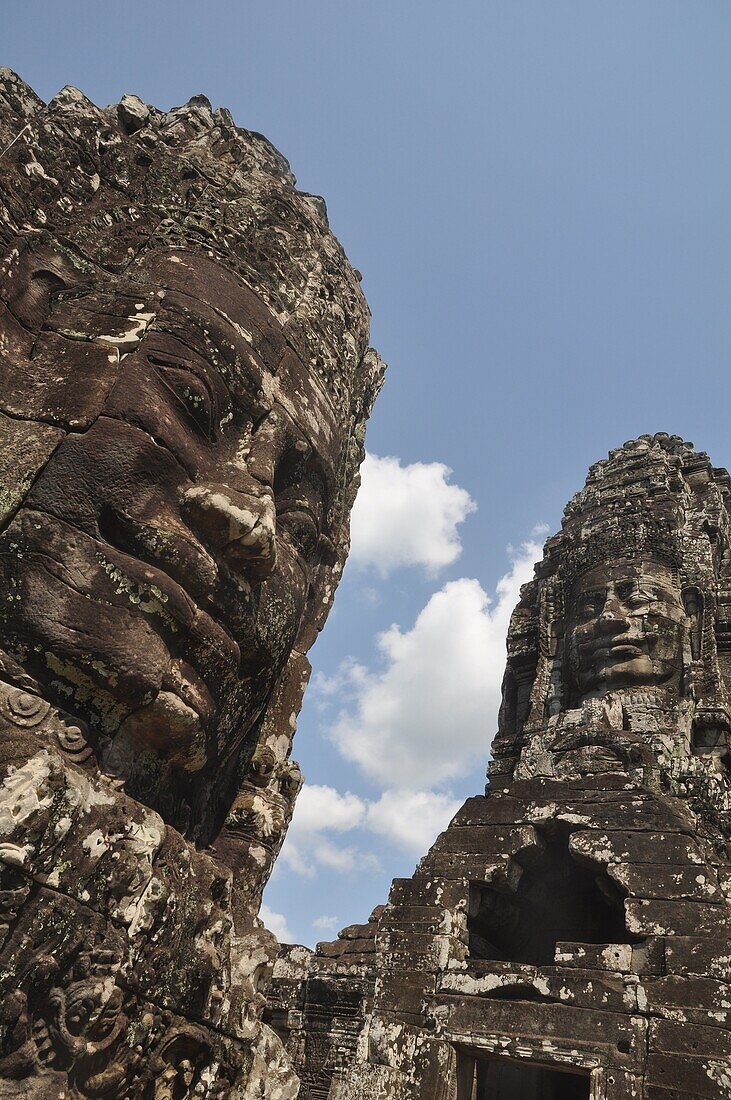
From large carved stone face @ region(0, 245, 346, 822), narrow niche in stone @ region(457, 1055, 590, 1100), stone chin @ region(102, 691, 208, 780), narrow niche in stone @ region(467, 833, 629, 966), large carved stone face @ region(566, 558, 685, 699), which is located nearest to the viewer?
large carved stone face @ region(0, 245, 346, 822)

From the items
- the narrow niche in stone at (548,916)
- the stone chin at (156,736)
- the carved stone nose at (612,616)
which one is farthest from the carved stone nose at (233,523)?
the carved stone nose at (612,616)

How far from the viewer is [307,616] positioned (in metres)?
5.07

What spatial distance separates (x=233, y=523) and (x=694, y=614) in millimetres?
11579

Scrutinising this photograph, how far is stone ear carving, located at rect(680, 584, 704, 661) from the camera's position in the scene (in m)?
12.7

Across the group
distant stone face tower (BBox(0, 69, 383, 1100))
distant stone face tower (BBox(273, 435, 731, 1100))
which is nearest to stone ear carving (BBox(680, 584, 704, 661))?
distant stone face tower (BBox(273, 435, 731, 1100))

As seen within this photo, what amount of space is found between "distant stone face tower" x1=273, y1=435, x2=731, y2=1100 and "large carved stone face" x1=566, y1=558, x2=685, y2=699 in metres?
0.03

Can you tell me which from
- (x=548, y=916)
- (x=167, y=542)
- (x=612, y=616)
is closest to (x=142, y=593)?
(x=167, y=542)

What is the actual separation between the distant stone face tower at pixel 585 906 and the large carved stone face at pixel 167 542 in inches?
208

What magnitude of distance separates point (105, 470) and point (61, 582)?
47cm

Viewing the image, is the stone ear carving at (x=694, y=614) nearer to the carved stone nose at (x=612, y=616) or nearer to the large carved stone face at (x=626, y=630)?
the large carved stone face at (x=626, y=630)

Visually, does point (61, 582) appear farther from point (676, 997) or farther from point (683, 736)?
point (683, 736)

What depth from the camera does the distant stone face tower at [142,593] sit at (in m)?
2.52

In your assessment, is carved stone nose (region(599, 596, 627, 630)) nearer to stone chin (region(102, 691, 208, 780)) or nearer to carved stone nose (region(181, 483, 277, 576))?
carved stone nose (region(181, 483, 277, 576))

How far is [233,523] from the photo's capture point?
10.3 ft
